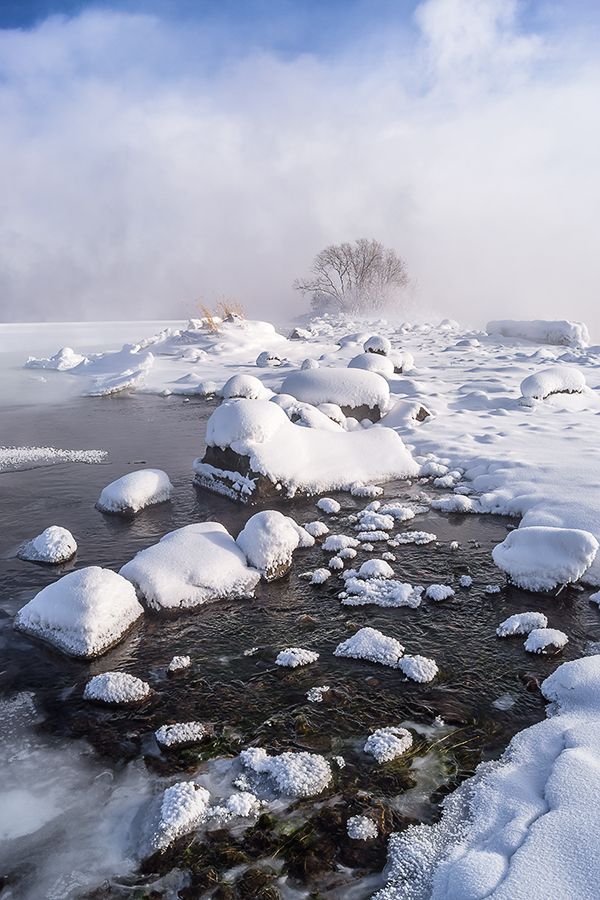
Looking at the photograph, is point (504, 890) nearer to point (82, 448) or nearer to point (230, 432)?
point (230, 432)

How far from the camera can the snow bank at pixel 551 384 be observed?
562 inches

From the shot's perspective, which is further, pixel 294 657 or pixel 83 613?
pixel 83 613

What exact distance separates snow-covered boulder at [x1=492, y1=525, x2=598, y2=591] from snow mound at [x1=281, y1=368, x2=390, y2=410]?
650cm

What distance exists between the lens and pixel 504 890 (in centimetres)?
281

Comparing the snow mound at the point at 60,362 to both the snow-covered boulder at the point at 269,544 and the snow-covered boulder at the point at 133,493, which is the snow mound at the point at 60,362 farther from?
the snow-covered boulder at the point at 269,544

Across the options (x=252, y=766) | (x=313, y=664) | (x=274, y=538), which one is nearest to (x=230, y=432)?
(x=274, y=538)

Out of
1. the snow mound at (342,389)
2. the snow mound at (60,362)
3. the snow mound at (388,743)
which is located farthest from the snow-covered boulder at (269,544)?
the snow mound at (60,362)

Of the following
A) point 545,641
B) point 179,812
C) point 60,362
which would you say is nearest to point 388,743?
point 179,812

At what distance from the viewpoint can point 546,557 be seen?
6.18 m

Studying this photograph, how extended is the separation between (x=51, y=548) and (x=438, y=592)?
432cm

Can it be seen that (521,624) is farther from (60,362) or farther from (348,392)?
(60,362)

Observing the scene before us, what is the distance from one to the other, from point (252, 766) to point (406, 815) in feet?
3.34

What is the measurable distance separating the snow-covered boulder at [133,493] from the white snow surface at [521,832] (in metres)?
5.76

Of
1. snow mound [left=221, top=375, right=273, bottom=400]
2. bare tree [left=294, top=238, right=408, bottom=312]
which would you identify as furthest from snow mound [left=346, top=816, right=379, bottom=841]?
bare tree [left=294, top=238, right=408, bottom=312]
